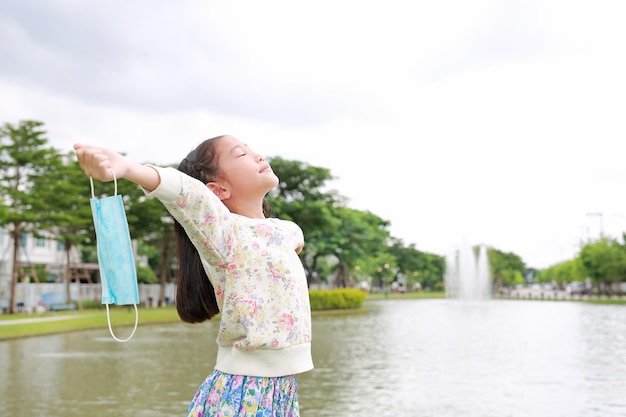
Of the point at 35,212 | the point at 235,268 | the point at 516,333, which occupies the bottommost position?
the point at 516,333

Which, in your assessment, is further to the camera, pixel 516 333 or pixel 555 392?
pixel 516 333

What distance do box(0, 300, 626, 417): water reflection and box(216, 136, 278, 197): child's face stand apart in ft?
17.0

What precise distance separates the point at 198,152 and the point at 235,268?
43cm

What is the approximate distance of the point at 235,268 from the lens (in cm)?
222

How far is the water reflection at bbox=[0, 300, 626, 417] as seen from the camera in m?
7.54

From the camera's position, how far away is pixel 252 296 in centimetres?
221

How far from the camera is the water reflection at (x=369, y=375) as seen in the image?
7.54 m

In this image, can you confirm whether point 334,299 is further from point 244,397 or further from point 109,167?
point 109,167

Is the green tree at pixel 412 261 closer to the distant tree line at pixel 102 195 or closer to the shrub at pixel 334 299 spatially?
the distant tree line at pixel 102 195

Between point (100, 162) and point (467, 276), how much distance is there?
57.3 meters

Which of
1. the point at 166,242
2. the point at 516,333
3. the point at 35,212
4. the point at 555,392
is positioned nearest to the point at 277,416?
the point at 555,392

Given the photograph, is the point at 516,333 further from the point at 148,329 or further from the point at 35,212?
the point at 35,212

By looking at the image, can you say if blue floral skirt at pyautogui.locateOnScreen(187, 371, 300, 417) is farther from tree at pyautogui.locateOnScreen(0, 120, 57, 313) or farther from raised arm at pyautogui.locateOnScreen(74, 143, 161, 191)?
tree at pyautogui.locateOnScreen(0, 120, 57, 313)

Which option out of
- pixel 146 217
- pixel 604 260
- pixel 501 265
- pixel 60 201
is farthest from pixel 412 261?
pixel 60 201
